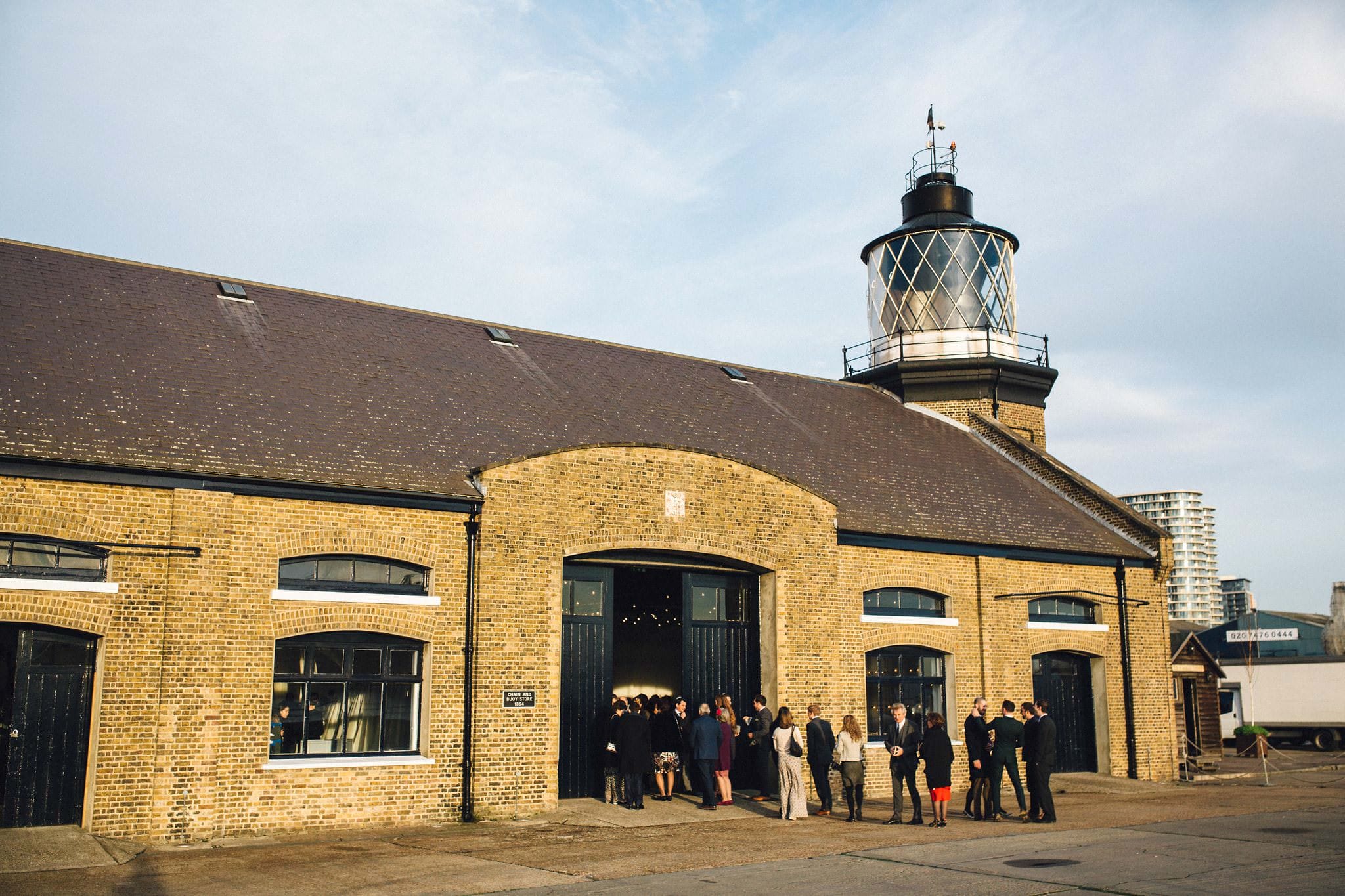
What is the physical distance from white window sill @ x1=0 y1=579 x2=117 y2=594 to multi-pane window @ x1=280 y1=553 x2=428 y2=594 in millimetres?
2044

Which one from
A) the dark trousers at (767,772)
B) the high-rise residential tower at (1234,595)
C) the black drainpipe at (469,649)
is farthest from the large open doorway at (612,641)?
the high-rise residential tower at (1234,595)

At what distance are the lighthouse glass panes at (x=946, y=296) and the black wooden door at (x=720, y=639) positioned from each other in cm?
1233

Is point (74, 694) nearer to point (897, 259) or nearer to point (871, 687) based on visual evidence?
point (871, 687)

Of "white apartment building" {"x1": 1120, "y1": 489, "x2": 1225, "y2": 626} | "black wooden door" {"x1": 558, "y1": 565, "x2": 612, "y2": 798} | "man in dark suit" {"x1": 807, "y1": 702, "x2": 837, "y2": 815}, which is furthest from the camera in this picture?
"white apartment building" {"x1": 1120, "y1": 489, "x2": 1225, "y2": 626}

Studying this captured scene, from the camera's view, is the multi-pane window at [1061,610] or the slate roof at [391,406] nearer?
the slate roof at [391,406]

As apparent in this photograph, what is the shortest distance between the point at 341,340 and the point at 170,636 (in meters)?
7.08

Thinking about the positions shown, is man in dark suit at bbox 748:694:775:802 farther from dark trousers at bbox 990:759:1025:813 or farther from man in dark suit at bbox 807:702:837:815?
dark trousers at bbox 990:759:1025:813

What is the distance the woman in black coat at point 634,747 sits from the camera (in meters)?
15.7

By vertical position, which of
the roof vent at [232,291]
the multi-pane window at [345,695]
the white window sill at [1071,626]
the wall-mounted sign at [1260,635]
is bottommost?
the multi-pane window at [345,695]

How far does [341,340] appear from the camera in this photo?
63.3 ft

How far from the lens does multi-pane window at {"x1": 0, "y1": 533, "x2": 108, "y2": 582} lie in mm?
12938

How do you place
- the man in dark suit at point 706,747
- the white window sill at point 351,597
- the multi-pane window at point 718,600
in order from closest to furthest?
the white window sill at point 351,597
the man in dark suit at point 706,747
the multi-pane window at point 718,600

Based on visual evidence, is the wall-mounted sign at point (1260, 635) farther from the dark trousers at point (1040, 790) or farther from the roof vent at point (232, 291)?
the roof vent at point (232, 291)

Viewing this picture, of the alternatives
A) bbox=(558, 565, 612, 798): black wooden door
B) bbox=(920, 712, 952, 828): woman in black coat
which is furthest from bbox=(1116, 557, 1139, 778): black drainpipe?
bbox=(558, 565, 612, 798): black wooden door
